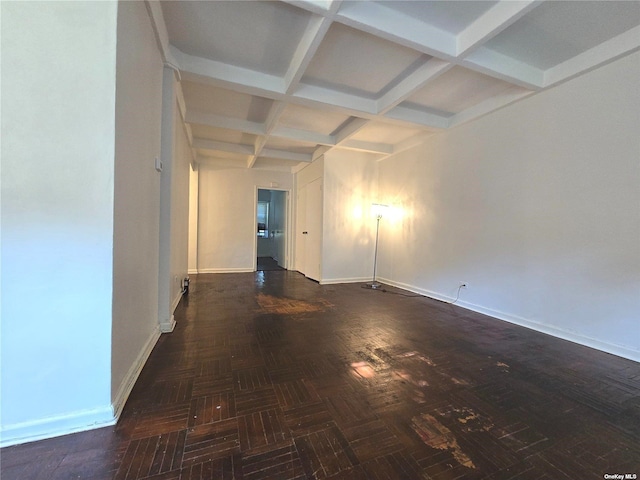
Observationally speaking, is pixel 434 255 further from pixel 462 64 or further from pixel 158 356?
pixel 158 356

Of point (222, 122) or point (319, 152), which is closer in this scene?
point (222, 122)

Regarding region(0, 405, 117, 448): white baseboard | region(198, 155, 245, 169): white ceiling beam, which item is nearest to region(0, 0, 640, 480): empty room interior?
region(0, 405, 117, 448): white baseboard

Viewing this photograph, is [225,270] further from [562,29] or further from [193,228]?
[562,29]

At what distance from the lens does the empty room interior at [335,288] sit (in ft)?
3.94

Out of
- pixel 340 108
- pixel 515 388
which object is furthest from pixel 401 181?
pixel 515 388

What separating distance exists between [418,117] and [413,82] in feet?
3.34

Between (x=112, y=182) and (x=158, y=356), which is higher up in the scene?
(x=112, y=182)

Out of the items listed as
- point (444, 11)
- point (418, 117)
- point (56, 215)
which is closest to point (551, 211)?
point (418, 117)

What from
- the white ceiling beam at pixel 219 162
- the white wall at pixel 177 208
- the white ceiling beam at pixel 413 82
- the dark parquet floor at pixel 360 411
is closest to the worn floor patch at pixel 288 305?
the dark parquet floor at pixel 360 411

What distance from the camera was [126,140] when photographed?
1.50 meters

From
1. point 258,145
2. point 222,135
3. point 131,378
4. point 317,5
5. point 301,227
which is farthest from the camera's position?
point 301,227

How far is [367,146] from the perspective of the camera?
502 centimetres

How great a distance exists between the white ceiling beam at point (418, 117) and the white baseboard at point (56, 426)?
3962 mm

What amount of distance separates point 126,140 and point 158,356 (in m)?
Result: 1.60
